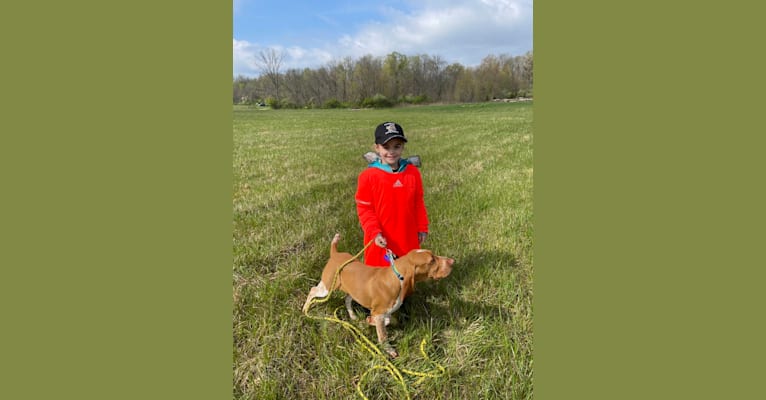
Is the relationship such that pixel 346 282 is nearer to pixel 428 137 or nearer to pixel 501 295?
pixel 501 295

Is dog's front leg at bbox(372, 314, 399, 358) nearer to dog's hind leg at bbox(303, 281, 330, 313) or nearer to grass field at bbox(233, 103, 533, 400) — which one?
grass field at bbox(233, 103, 533, 400)

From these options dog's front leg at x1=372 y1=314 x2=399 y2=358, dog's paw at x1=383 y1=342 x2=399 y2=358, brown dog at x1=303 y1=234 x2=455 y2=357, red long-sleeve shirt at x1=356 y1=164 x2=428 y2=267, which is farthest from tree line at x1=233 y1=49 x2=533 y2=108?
dog's paw at x1=383 y1=342 x2=399 y2=358

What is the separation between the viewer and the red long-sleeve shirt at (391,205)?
2.70 m

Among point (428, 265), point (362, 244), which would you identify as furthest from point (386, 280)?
point (362, 244)

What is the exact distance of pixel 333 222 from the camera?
3.10 meters

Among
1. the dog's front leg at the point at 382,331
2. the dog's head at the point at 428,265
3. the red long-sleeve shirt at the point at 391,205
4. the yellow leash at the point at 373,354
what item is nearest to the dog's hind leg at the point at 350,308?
the yellow leash at the point at 373,354

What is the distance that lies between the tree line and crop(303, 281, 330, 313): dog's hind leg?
4.83ft

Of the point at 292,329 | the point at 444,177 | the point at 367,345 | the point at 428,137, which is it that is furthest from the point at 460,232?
the point at 292,329

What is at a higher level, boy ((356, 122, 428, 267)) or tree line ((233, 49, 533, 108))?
tree line ((233, 49, 533, 108))

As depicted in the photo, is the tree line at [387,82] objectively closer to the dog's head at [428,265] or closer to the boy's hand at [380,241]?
the boy's hand at [380,241]

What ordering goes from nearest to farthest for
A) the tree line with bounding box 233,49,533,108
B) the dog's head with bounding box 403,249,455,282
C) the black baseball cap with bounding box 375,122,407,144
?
the dog's head with bounding box 403,249,455,282 < the black baseball cap with bounding box 375,122,407,144 < the tree line with bounding box 233,49,533,108

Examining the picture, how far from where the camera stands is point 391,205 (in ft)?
8.99

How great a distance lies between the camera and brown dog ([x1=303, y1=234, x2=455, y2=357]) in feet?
7.68

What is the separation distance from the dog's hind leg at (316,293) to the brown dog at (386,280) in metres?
0.10
